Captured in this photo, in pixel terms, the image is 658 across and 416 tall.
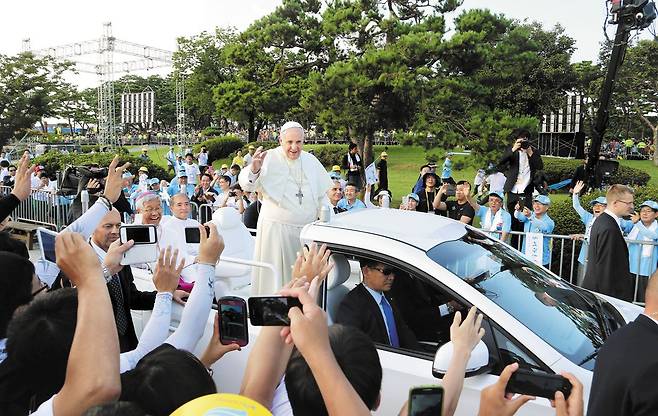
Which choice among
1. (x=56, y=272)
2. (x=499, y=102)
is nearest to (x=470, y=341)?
(x=56, y=272)

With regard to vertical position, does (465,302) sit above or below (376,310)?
above

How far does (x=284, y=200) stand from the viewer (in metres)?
5.05

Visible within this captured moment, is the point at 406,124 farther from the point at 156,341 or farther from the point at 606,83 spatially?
the point at 156,341

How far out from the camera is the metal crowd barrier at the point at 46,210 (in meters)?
11.1

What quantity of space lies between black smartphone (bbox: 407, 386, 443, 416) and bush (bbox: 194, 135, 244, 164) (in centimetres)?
3542

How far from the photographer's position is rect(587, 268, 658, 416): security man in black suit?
5.80ft

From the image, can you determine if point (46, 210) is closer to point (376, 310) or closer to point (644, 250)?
point (376, 310)

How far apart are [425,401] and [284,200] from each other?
12.5ft

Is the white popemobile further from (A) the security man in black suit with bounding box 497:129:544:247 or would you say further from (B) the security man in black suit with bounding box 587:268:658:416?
(A) the security man in black suit with bounding box 497:129:544:247

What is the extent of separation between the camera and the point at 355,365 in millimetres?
1638

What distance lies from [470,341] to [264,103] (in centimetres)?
2130

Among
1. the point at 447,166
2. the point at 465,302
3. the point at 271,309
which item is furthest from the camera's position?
the point at 447,166

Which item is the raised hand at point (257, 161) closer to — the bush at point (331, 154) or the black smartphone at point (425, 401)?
the black smartphone at point (425, 401)

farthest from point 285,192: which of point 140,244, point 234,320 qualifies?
point 234,320
